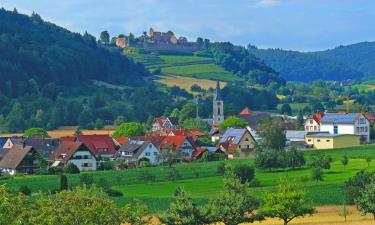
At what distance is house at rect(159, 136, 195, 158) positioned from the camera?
260ft

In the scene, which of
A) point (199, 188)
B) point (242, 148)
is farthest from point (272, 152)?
point (242, 148)

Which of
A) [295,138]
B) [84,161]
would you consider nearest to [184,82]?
[295,138]

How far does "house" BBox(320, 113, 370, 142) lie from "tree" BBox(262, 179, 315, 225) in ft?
192

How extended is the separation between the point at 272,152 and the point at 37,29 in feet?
390

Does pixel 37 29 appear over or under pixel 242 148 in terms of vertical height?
over

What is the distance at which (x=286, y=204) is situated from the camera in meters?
35.8

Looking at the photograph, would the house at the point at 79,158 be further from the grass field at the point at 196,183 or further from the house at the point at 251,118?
the house at the point at 251,118

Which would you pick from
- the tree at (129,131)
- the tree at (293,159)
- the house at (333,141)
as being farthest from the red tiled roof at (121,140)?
the tree at (293,159)

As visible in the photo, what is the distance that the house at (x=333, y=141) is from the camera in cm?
8638

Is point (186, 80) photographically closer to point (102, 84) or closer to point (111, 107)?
point (102, 84)

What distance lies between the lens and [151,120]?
396ft

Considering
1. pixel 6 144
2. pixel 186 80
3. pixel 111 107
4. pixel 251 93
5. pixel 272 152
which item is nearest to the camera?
pixel 272 152

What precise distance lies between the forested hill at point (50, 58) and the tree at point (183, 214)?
107 metres

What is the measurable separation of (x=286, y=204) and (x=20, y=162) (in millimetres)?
38814
